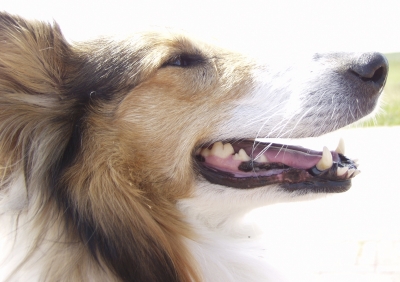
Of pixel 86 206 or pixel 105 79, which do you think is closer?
pixel 86 206

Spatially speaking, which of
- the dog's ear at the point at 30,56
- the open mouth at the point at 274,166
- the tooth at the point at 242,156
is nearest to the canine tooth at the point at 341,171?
the open mouth at the point at 274,166

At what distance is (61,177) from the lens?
257cm

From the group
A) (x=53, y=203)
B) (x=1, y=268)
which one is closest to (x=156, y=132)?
(x=53, y=203)

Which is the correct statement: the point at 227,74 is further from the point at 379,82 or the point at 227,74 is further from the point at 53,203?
the point at 53,203

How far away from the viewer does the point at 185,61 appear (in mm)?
2916

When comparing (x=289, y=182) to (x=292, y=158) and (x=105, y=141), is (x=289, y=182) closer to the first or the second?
(x=292, y=158)

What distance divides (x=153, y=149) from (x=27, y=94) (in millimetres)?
753

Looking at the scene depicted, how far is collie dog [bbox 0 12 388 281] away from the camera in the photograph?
252cm

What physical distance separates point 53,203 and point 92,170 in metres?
0.27

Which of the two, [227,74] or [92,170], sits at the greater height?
[227,74]

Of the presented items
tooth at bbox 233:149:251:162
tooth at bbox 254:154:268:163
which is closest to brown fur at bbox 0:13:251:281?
tooth at bbox 233:149:251:162

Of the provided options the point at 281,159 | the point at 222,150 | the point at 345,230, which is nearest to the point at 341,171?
the point at 281,159

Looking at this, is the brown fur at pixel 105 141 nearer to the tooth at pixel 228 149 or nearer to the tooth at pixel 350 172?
the tooth at pixel 228 149

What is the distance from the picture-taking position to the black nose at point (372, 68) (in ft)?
8.98
